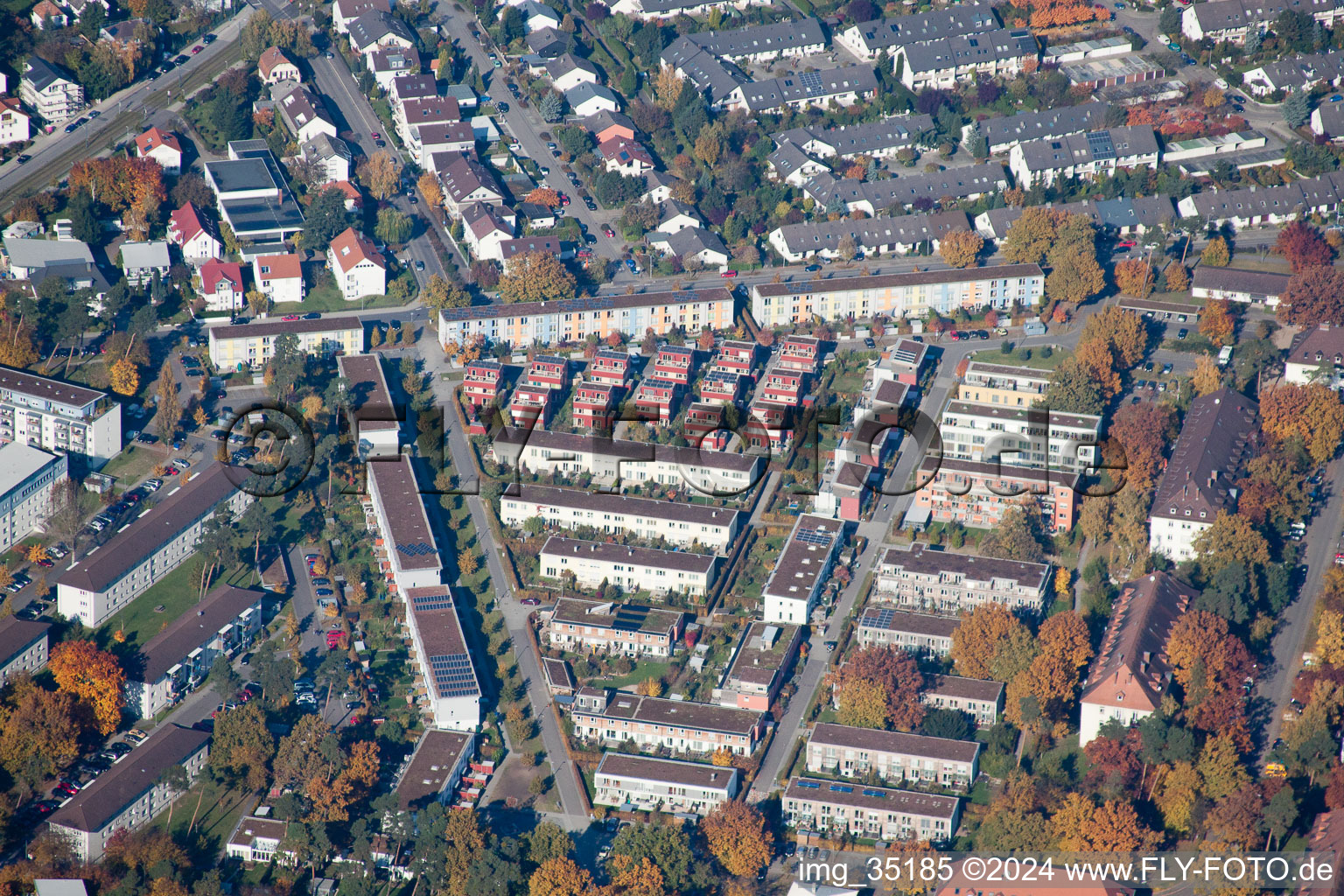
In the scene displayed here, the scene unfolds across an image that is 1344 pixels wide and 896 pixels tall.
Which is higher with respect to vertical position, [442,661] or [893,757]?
[442,661]

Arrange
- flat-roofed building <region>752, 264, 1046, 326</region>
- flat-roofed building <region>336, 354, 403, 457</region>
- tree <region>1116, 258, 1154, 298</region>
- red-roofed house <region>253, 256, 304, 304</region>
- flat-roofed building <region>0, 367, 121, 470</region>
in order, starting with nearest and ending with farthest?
flat-roofed building <region>0, 367, 121, 470</region> < flat-roofed building <region>336, 354, 403, 457</region> < flat-roofed building <region>752, 264, 1046, 326</region> < red-roofed house <region>253, 256, 304, 304</region> < tree <region>1116, 258, 1154, 298</region>

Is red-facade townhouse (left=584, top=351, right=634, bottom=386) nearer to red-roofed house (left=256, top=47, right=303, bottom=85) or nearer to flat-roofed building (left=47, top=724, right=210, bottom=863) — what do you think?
flat-roofed building (left=47, top=724, right=210, bottom=863)

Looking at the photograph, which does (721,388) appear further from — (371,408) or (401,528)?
(401,528)

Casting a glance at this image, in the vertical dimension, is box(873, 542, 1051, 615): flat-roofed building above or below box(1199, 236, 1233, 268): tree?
above

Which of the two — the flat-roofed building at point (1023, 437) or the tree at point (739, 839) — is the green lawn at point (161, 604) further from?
the flat-roofed building at point (1023, 437)

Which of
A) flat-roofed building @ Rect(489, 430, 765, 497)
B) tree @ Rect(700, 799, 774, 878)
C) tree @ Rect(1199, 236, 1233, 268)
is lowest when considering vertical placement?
tree @ Rect(1199, 236, 1233, 268)

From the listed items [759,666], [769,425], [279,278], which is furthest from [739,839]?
[279,278]

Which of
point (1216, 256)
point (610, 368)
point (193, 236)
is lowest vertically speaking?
point (1216, 256)

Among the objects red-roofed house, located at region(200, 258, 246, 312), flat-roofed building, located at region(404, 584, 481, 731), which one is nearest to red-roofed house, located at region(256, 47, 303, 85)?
red-roofed house, located at region(200, 258, 246, 312)
